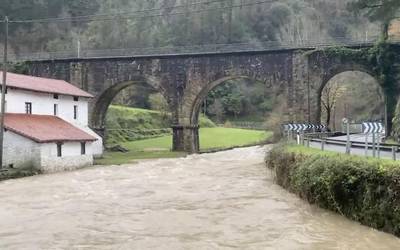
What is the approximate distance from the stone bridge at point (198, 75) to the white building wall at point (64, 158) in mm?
13509

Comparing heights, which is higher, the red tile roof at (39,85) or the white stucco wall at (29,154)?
the red tile roof at (39,85)

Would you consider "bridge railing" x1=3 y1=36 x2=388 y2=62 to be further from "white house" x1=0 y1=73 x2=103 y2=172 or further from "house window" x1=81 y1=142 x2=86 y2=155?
"house window" x1=81 y1=142 x2=86 y2=155

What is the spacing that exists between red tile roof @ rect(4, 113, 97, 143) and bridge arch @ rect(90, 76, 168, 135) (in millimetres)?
12200

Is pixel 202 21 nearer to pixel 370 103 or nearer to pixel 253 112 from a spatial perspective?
pixel 253 112

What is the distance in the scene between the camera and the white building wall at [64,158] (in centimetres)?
3542

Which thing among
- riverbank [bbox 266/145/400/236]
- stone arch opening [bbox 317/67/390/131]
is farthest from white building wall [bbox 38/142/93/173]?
stone arch opening [bbox 317/67/390/131]

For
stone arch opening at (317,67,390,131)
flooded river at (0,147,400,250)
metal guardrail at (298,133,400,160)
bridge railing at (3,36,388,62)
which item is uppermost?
bridge railing at (3,36,388,62)

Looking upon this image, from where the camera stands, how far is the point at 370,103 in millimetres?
66938

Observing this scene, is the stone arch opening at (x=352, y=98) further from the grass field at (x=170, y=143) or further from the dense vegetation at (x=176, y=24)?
the dense vegetation at (x=176, y=24)

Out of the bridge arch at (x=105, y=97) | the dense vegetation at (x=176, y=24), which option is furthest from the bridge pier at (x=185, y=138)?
the dense vegetation at (x=176, y=24)

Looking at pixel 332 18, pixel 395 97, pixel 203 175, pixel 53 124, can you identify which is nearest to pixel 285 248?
pixel 203 175

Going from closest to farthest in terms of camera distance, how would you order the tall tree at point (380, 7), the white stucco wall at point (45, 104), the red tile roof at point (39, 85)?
the tall tree at point (380, 7), the white stucco wall at point (45, 104), the red tile roof at point (39, 85)

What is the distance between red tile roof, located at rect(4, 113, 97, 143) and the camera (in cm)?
3566

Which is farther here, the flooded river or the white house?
the white house
